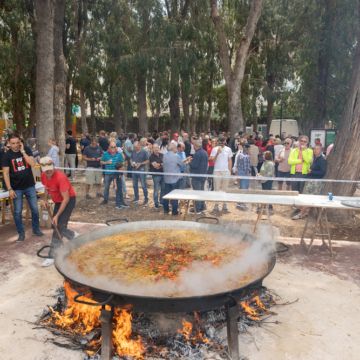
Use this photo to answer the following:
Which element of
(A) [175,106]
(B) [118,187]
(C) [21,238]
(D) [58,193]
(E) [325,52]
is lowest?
(C) [21,238]

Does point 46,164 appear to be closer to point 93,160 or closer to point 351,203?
point 351,203

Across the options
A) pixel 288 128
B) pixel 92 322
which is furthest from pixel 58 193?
pixel 288 128

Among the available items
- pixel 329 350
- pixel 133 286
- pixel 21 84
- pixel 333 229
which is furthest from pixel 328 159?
pixel 21 84

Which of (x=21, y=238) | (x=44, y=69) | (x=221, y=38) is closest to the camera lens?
(x=21, y=238)

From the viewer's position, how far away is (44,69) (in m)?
9.59

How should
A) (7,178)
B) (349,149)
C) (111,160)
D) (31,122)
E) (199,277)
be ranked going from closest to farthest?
(199,277) < (7,178) < (349,149) < (111,160) < (31,122)

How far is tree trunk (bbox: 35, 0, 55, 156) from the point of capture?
942cm

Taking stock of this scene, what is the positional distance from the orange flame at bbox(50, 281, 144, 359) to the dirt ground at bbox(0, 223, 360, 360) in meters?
0.23

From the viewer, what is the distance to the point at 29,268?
533 centimetres

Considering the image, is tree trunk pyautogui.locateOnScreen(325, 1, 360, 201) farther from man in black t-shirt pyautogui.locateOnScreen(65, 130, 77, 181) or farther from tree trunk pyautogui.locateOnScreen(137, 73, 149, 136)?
tree trunk pyautogui.locateOnScreen(137, 73, 149, 136)

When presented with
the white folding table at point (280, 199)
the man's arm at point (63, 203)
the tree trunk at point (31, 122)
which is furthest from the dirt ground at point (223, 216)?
the tree trunk at point (31, 122)

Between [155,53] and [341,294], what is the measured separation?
15010 millimetres

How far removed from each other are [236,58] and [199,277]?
564 inches

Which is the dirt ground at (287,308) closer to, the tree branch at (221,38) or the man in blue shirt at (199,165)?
the man in blue shirt at (199,165)
